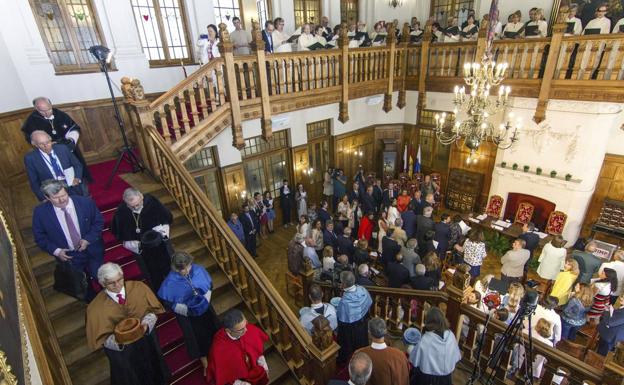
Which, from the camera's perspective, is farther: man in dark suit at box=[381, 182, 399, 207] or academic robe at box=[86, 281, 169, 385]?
man in dark suit at box=[381, 182, 399, 207]

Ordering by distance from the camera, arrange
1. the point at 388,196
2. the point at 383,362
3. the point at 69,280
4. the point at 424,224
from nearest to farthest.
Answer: the point at 383,362 < the point at 69,280 < the point at 424,224 < the point at 388,196

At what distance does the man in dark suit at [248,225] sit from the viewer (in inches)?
316

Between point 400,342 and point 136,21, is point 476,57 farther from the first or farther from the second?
point 136,21

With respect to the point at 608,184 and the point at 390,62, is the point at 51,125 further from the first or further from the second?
the point at 608,184

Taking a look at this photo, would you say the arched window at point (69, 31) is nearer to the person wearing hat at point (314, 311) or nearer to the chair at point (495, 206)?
the person wearing hat at point (314, 311)

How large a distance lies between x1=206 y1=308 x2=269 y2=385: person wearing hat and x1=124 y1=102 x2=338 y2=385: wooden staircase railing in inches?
21.1

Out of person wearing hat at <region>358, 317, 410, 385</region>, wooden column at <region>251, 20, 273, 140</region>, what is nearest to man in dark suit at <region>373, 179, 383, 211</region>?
wooden column at <region>251, 20, 273, 140</region>

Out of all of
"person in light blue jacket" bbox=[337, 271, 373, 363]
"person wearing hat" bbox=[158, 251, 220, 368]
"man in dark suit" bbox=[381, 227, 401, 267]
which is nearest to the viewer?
"person wearing hat" bbox=[158, 251, 220, 368]

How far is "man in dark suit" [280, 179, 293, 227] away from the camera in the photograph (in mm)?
9609

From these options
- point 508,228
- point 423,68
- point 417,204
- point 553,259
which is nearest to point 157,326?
point 417,204

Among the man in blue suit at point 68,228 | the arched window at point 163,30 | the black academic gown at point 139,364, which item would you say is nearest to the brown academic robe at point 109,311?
the black academic gown at point 139,364

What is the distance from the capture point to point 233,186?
27.8 ft

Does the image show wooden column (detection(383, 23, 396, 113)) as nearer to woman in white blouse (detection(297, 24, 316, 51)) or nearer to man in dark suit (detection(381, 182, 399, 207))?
woman in white blouse (detection(297, 24, 316, 51))

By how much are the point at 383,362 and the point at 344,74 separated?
7.67m
